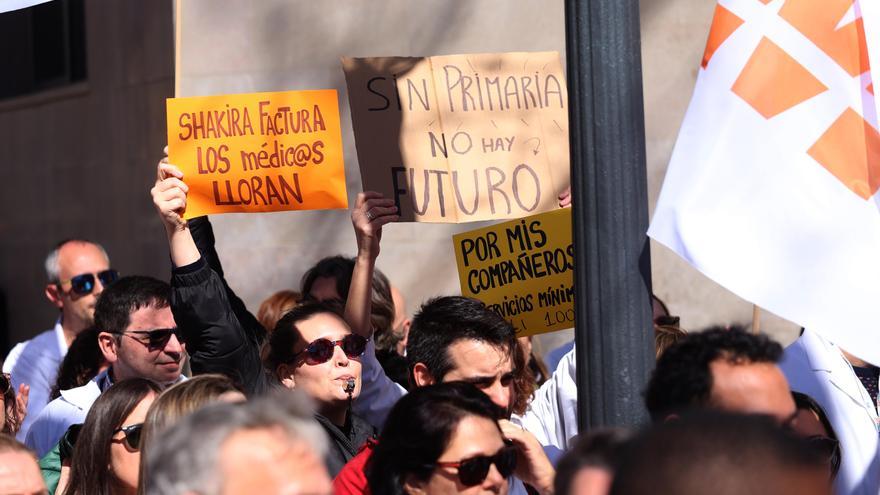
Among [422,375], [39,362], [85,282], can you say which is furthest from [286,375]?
[85,282]

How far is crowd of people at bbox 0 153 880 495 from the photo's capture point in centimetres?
211

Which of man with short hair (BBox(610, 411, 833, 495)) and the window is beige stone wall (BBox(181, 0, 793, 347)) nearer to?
the window

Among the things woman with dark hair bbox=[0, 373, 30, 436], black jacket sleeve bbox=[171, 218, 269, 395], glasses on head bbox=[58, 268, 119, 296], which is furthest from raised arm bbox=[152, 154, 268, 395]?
glasses on head bbox=[58, 268, 119, 296]

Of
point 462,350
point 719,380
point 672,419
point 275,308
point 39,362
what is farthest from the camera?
point 39,362

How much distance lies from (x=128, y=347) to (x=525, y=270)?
4.96 feet

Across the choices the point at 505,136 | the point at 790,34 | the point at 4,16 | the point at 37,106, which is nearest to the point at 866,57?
the point at 790,34

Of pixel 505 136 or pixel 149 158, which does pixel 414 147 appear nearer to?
pixel 505 136

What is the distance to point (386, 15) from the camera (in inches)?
329

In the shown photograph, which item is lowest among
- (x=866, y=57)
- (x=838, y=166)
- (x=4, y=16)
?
(x=838, y=166)

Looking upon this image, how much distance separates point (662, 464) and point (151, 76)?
9291 millimetres

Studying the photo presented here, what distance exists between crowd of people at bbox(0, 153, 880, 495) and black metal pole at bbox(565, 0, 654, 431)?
0.58 feet

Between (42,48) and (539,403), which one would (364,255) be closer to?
(539,403)

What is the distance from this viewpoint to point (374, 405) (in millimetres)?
4898

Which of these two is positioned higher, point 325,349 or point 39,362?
point 325,349
